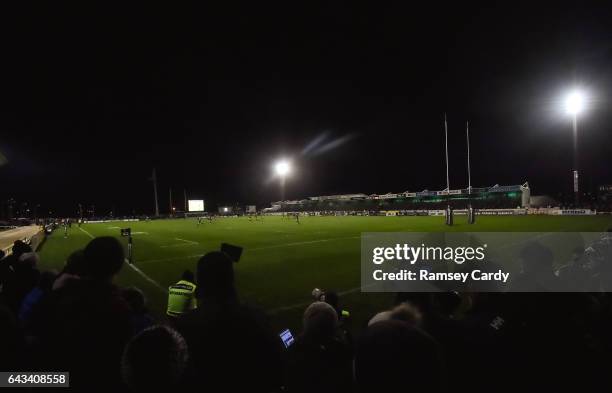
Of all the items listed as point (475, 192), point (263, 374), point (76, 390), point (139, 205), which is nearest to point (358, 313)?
point (263, 374)

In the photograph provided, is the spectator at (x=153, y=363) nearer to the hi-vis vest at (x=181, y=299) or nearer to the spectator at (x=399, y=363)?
the spectator at (x=399, y=363)

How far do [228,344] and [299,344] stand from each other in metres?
0.98

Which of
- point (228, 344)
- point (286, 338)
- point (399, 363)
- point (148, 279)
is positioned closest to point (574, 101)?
point (148, 279)

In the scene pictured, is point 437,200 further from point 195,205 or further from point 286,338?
point 286,338

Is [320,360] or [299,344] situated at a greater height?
[299,344]

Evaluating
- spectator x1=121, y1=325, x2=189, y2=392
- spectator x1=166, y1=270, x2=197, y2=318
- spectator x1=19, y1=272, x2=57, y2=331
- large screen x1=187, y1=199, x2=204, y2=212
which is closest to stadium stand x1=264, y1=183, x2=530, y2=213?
large screen x1=187, y1=199, x2=204, y2=212

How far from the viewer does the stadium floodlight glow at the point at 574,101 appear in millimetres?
31281

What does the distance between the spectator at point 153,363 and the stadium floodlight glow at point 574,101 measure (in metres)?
40.0

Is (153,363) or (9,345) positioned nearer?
(153,363)

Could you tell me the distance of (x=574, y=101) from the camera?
104ft

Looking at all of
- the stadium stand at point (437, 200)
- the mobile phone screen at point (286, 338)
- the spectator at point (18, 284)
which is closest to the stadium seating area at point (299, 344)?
the mobile phone screen at point (286, 338)

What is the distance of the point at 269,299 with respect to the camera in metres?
8.53

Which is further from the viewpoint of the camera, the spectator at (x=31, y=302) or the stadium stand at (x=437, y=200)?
the stadium stand at (x=437, y=200)

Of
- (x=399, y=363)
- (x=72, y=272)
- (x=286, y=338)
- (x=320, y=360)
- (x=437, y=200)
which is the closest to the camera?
(x=399, y=363)
